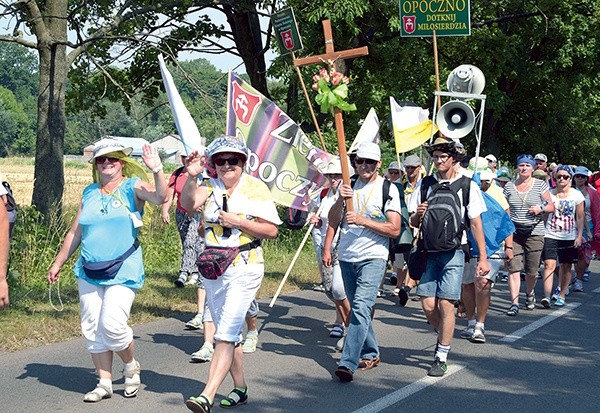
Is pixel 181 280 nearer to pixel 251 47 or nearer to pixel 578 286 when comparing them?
pixel 578 286

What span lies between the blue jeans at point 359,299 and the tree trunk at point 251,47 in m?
14.1

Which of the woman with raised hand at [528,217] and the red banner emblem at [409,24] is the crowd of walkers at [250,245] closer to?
the woman with raised hand at [528,217]

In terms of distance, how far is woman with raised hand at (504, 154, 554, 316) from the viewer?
11.4m

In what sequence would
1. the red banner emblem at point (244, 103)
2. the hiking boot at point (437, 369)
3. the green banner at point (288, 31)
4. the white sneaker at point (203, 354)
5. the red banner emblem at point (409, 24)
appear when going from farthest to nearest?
1. the red banner emblem at point (409, 24)
2. the green banner at point (288, 31)
3. the red banner emblem at point (244, 103)
4. the white sneaker at point (203, 354)
5. the hiking boot at point (437, 369)

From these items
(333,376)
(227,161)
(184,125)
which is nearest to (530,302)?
(333,376)

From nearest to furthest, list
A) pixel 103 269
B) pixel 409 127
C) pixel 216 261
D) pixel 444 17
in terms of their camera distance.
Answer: pixel 216 261
pixel 103 269
pixel 409 127
pixel 444 17

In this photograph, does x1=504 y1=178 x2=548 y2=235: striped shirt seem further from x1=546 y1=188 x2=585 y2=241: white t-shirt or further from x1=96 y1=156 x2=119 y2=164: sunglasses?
x1=96 y1=156 x2=119 y2=164: sunglasses

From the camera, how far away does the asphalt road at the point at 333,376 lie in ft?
21.3

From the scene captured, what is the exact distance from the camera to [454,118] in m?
10.7

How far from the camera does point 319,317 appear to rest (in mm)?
10578

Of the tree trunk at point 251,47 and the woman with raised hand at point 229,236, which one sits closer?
the woman with raised hand at point 229,236

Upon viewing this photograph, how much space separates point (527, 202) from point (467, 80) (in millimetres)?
2648

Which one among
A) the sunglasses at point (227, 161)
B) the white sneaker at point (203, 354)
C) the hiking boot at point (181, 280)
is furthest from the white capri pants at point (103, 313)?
the hiking boot at point (181, 280)

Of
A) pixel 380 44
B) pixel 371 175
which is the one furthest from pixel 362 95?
pixel 371 175
